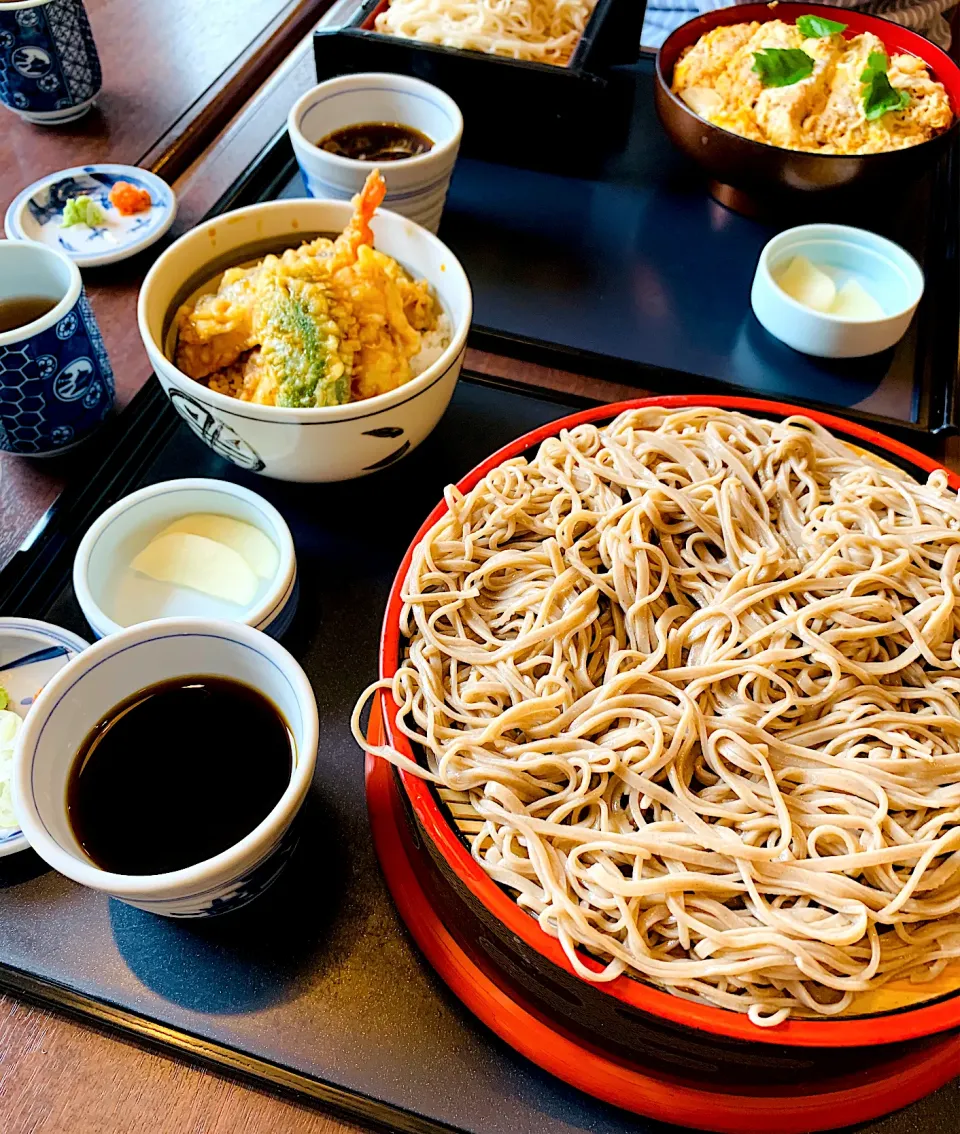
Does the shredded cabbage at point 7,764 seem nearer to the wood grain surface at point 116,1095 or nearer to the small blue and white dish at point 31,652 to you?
the small blue and white dish at point 31,652

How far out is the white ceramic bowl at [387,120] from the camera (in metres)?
1.47

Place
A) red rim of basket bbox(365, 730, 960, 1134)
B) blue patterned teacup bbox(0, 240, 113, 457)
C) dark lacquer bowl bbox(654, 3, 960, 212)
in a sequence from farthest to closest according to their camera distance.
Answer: dark lacquer bowl bbox(654, 3, 960, 212) < blue patterned teacup bbox(0, 240, 113, 457) < red rim of basket bbox(365, 730, 960, 1134)

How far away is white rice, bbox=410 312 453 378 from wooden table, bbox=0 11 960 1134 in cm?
21

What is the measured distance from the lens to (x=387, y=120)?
1.69 m

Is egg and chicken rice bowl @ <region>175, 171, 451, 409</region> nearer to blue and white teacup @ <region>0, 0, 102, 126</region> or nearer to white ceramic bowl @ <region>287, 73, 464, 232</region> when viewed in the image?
white ceramic bowl @ <region>287, 73, 464, 232</region>

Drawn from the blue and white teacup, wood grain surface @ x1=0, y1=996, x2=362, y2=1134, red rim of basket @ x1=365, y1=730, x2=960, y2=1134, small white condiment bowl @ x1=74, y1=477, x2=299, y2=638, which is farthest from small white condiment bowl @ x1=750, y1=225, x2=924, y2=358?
the blue and white teacup

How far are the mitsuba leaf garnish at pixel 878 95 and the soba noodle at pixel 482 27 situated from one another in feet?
1.92

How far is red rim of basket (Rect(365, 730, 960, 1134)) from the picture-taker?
0.80 meters

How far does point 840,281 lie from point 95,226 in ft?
4.47

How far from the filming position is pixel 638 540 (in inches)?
35.9

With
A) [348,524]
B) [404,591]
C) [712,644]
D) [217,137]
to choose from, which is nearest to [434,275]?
[348,524]

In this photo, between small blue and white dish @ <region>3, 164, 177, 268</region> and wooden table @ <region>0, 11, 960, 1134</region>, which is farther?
small blue and white dish @ <region>3, 164, 177, 268</region>

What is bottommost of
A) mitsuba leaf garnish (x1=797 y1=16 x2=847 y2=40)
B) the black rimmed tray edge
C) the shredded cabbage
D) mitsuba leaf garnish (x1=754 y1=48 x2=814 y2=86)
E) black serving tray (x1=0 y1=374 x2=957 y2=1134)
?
black serving tray (x1=0 y1=374 x2=957 y2=1134)

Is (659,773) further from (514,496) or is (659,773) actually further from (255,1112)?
(255,1112)
